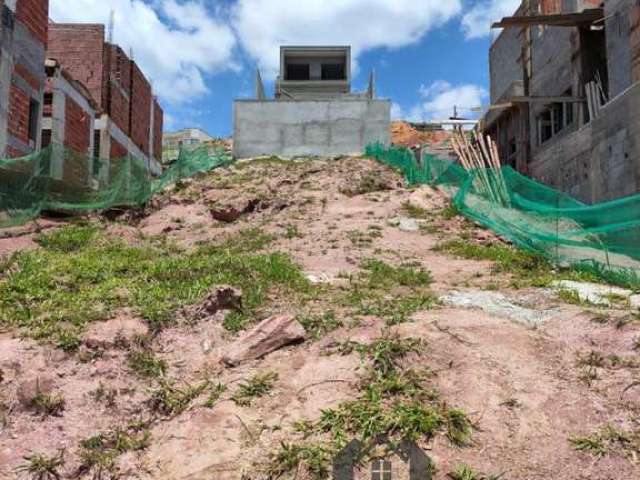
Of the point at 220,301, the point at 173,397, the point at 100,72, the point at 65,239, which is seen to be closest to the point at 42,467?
the point at 173,397

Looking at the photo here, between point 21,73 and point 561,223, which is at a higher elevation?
point 21,73

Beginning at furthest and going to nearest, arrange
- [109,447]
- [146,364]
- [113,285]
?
[113,285], [146,364], [109,447]

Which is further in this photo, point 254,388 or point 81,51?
point 81,51

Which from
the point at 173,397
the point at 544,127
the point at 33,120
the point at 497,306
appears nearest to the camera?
the point at 173,397

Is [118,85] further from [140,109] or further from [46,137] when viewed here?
[46,137]

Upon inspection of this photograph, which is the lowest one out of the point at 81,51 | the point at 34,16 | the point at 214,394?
the point at 214,394

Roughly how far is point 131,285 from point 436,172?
10.3 m

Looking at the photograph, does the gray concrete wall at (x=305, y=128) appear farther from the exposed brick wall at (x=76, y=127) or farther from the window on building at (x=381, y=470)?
the window on building at (x=381, y=470)

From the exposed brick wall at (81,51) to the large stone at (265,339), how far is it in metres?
19.7

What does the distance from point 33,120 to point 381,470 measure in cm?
1496

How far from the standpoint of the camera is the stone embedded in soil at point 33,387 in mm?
4553

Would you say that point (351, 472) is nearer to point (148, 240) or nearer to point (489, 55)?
point (148, 240)

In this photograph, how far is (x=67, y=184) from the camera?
44.0 ft

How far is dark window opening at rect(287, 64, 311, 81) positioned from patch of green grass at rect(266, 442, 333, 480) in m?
34.5
